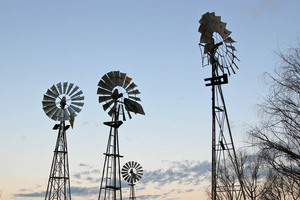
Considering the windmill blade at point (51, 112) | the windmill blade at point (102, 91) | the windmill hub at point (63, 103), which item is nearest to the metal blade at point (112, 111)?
the windmill blade at point (102, 91)

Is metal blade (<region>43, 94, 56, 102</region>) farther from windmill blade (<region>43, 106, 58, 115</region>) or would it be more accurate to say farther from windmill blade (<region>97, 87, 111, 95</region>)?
windmill blade (<region>97, 87, 111, 95</region>)

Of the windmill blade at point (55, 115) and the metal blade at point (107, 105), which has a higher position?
→ the windmill blade at point (55, 115)

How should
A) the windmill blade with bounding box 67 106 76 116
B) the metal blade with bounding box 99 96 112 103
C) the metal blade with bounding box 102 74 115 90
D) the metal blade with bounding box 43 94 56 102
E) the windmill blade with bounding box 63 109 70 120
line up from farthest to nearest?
the metal blade with bounding box 43 94 56 102 → the windmill blade with bounding box 67 106 76 116 → the windmill blade with bounding box 63 109 70 120 → the metal blade with bounding box 99 96 112 103 → the metal blade with bounding box 102 74 115 90

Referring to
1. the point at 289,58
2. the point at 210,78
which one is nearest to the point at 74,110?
the point at 210,78

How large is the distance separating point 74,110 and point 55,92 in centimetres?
191

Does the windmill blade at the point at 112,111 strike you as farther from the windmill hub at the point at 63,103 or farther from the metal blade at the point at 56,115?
the metal blade at the point at 56,115

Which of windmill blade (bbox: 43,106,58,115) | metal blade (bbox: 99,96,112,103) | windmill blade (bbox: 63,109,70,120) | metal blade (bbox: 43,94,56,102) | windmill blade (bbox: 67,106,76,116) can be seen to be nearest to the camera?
metal blade (bbox: 99,96,112,103)

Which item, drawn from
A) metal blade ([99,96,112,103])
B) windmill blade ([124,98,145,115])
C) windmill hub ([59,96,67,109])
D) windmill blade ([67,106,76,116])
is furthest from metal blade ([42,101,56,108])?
windmill blade ([124,98,145,115])

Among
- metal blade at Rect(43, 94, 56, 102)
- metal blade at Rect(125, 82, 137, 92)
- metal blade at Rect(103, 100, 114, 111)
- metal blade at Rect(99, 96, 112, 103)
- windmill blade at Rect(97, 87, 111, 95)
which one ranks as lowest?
metal blade at Rect(103, 100, 114, 111)

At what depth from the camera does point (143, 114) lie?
20750mm

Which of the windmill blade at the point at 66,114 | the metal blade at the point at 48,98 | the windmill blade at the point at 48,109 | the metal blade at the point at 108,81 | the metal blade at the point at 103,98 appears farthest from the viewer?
the metal blade at the point at 48,98

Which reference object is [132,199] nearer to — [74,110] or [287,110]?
[74,110]

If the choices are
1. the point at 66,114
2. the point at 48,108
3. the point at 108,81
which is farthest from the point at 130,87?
the point at 48,108

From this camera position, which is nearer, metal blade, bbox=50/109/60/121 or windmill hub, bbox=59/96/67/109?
metal blade, bbox=50/109/60/121
